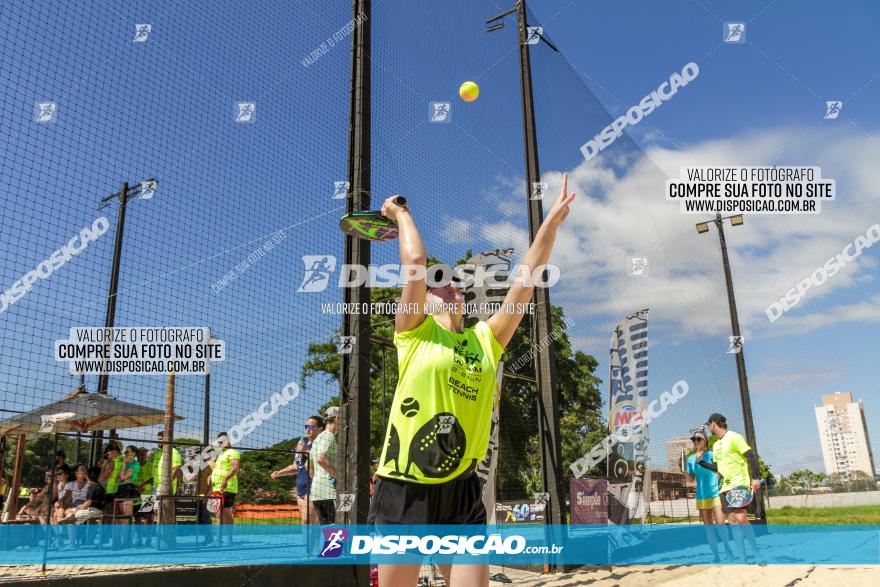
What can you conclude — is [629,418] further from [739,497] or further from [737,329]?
[737,329]

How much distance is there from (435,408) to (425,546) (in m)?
0.42

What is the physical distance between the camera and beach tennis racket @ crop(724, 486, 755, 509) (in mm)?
7258

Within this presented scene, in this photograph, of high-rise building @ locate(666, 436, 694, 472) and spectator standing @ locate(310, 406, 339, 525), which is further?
high-rise building @ locate(666, 436, 694, 472)

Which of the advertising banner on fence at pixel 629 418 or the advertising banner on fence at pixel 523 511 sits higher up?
the advertising banner on fence at pixel 629 418

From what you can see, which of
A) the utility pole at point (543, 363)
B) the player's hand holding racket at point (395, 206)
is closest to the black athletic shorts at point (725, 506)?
the utility pole at point (543, 363)

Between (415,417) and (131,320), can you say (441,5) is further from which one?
(415,417)

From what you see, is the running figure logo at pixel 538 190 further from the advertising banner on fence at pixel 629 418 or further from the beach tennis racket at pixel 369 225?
the beach tennis racket at pixel 369 225

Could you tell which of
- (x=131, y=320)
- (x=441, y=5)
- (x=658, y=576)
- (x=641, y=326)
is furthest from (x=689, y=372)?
(x=131, y=320)

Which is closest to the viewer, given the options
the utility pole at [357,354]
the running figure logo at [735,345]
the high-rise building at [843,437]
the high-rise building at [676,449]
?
the utility pole at [357,354]

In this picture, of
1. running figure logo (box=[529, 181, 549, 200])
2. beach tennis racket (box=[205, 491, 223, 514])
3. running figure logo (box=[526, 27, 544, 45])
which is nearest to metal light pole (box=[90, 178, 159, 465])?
beach tennis racket (box=[205, 491, 223, 514])

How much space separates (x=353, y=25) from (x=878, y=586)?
6.94m

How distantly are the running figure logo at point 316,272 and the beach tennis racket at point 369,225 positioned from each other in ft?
2.45

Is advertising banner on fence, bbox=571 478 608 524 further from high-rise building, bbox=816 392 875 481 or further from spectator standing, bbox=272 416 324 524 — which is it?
high-rise building, bbox=816 392 875 481

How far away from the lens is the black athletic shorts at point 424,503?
1.97 metres
